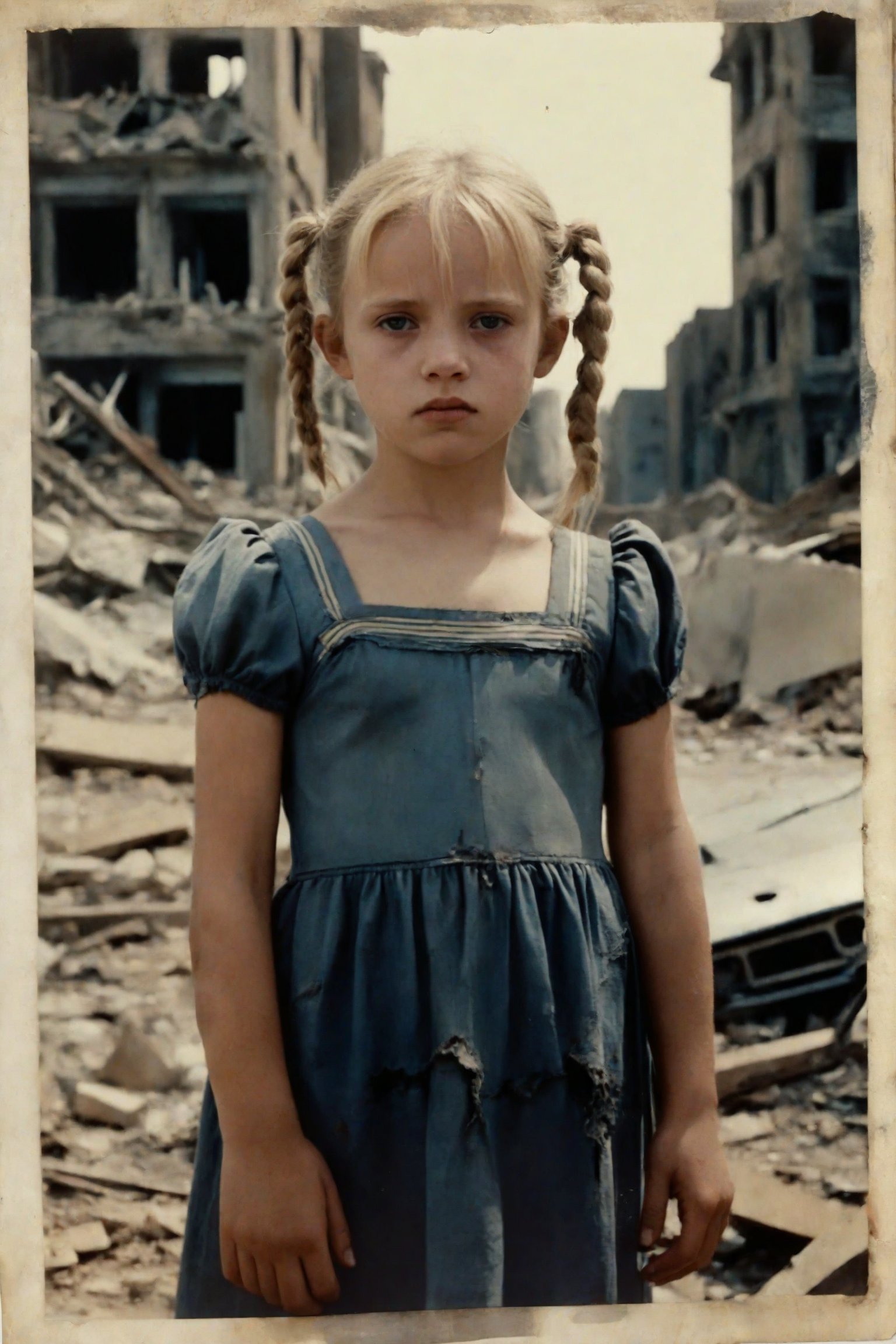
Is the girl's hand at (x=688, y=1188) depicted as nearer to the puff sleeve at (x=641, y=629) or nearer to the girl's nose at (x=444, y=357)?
the puff sleeve at (x=641, y=629)

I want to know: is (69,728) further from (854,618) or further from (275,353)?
(854,618)

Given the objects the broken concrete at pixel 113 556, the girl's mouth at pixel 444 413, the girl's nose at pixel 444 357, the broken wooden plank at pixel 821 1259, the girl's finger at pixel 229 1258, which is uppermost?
the girl's nose at pixel 444 357

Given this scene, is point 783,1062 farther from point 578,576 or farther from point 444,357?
point 444,357

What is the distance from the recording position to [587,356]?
5.31 ft

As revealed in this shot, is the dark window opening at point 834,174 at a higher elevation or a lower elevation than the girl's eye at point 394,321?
higher

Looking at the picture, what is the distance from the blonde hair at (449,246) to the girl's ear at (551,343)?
1cm

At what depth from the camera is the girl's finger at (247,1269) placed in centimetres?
144

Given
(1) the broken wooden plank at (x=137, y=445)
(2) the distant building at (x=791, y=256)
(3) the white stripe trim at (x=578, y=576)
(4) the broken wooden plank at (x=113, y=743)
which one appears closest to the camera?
(3) the white stripe trim at (x=578, y=576)

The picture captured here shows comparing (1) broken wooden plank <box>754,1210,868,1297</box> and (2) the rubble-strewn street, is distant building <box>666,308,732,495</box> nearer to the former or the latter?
(2) the rubble-strewn street

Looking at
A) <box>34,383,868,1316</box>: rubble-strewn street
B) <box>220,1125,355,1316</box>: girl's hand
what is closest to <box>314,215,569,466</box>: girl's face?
<box>220,1125,355,1316</box>: girl's hand

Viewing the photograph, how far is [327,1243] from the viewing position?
4.75 feet

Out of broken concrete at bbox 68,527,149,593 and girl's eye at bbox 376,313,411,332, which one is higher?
girl's eye at bbox 376,313,411,332

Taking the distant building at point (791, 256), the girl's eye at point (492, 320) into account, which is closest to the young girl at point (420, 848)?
the girl's eye at point (492, 320)

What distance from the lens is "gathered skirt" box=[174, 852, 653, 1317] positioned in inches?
56.4
